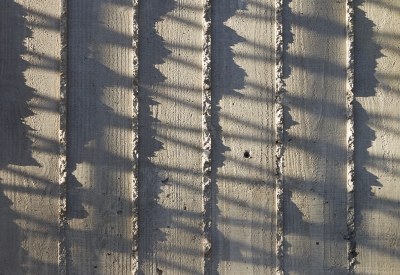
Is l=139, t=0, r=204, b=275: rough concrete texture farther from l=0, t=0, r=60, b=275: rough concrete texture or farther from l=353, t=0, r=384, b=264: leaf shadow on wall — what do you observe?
l=353, t=0, r=384, b=264: leaf shadow on wall

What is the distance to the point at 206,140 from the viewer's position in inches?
112

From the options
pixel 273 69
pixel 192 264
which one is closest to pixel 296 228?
pixel 192 264

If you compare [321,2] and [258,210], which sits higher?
[321,2]

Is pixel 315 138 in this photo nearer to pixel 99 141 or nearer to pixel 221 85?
pixel 221 85

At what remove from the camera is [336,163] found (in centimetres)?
287

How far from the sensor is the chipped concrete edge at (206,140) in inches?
112

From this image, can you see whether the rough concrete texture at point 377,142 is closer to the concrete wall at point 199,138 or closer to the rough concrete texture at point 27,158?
the concrete wall at point 199,138

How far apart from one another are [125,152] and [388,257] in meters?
1.86

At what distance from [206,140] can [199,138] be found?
0.17 ft

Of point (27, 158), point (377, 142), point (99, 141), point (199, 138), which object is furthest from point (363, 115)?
point (27, 158)

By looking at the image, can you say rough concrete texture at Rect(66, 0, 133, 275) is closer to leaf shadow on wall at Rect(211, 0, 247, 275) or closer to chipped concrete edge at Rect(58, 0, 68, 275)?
chipped concrete edge at Rect(58, 0, 68, 275)

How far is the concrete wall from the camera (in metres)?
2.85

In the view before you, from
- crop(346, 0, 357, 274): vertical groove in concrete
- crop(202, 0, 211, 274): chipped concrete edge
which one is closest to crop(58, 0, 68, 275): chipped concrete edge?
crop(202, 0, 211, 274): chipped concrete edge

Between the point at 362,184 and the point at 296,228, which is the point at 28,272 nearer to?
the point at 296,228
